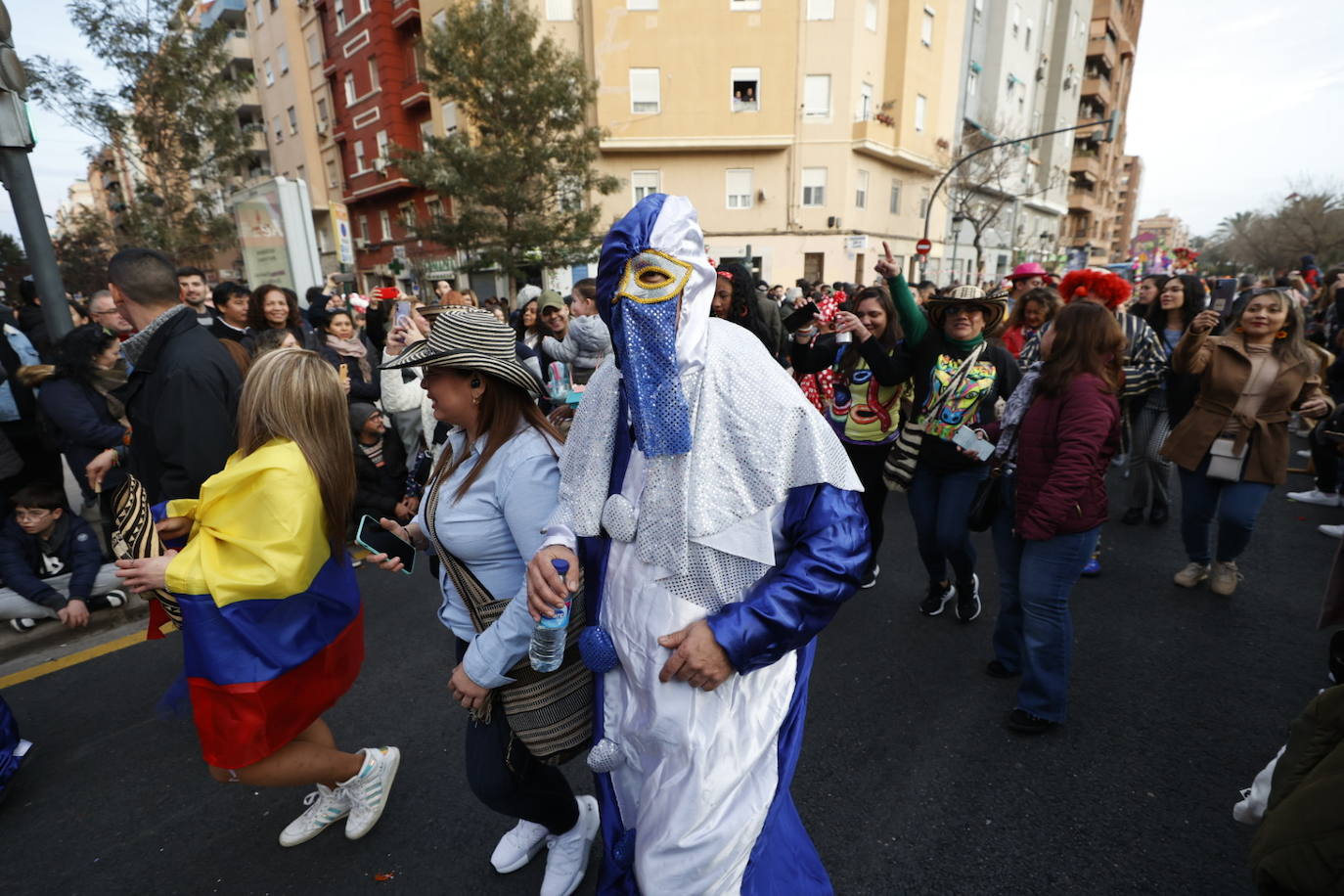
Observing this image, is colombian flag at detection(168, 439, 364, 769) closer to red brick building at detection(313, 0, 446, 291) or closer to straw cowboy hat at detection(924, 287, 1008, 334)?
straw cowboy hat at detection(924, 287, 1008, 334)

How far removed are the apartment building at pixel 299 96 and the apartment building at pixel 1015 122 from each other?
2879cm

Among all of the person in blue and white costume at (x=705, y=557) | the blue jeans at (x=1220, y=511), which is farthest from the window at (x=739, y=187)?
the person in blue and white costume at (x=705, y=557)

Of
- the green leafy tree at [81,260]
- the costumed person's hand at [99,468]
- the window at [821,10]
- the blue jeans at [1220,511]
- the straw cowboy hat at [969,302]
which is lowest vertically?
the blue jeans at [1220,511]

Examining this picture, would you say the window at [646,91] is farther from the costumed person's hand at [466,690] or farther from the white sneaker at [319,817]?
the costumed person's hand at [466,690]

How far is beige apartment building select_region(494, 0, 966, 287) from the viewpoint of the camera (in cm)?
2211

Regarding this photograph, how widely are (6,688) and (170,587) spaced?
9.38 feet

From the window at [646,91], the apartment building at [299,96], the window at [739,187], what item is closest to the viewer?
the window at [646,91]

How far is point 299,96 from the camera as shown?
3064 cm

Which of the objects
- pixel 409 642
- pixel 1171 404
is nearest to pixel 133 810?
pixel 409 642

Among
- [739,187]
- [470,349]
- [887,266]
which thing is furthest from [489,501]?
[739,187]

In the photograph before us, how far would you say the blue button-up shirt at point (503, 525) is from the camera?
5.35 feet

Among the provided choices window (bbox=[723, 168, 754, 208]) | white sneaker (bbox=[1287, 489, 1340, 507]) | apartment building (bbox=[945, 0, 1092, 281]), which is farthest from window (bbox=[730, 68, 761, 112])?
white sneaker (bbox=[1287, 489, 1340, 507])

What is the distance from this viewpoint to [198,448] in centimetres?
257

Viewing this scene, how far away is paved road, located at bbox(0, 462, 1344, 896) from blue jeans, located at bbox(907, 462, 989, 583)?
1.38ft
